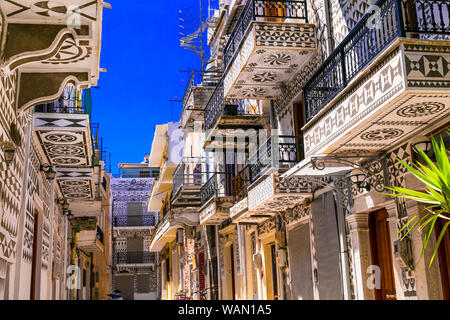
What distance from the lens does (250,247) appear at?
57.1 ft

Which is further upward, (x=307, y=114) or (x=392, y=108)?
(x=307, y=114)

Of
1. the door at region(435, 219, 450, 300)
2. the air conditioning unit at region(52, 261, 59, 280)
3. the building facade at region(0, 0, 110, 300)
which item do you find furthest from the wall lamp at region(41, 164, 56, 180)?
the door at region(435, 219, 450, 300)

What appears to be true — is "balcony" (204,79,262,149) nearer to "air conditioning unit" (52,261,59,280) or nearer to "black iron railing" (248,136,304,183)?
"black iron railing" (248,136,304,183)

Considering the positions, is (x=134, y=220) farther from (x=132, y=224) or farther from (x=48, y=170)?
(x=48, y=170)

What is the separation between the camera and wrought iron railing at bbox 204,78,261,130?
54.1 ft

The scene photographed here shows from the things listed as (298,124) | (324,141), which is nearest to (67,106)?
(298,124)

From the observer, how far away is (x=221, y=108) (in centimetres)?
1648

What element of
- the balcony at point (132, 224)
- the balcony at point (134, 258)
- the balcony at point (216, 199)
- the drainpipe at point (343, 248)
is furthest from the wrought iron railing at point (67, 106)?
the balcony at point (134, 258)
